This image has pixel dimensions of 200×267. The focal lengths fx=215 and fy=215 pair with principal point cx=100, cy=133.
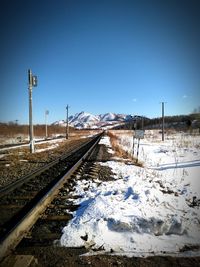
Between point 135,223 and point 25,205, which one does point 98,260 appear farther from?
point 25,205

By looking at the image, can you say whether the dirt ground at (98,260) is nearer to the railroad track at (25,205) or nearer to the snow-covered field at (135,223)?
the snow-covered field at (135,223)

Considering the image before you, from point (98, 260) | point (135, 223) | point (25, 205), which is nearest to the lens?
point (98, 260)

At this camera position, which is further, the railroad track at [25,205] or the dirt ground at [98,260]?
the railroad track at [25,205]

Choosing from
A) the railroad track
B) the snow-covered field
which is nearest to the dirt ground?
the snow-covered field

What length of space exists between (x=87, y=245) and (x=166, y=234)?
1.40m

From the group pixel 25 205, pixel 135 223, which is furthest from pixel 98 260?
pixel 25 205

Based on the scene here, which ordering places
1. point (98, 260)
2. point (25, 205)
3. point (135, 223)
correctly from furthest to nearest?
1. point (25, 205)
2. point (135, 223)
3. point (98, 260)

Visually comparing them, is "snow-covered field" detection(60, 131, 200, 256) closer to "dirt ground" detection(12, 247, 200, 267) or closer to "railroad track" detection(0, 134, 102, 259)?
"dirt ground" detection(12, 247, 200, 267)

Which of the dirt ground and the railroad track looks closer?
the dirt ground

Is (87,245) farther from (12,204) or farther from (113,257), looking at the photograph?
(12,204)

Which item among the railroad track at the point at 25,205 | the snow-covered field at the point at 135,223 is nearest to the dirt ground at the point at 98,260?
the snow-covered field at the point at 135,223

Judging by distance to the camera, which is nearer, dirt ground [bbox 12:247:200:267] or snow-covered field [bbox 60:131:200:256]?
dirt ground [bbox 12:247:200:267]

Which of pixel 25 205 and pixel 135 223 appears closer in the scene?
pixel 135 223

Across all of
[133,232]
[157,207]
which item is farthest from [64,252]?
[157,207]
